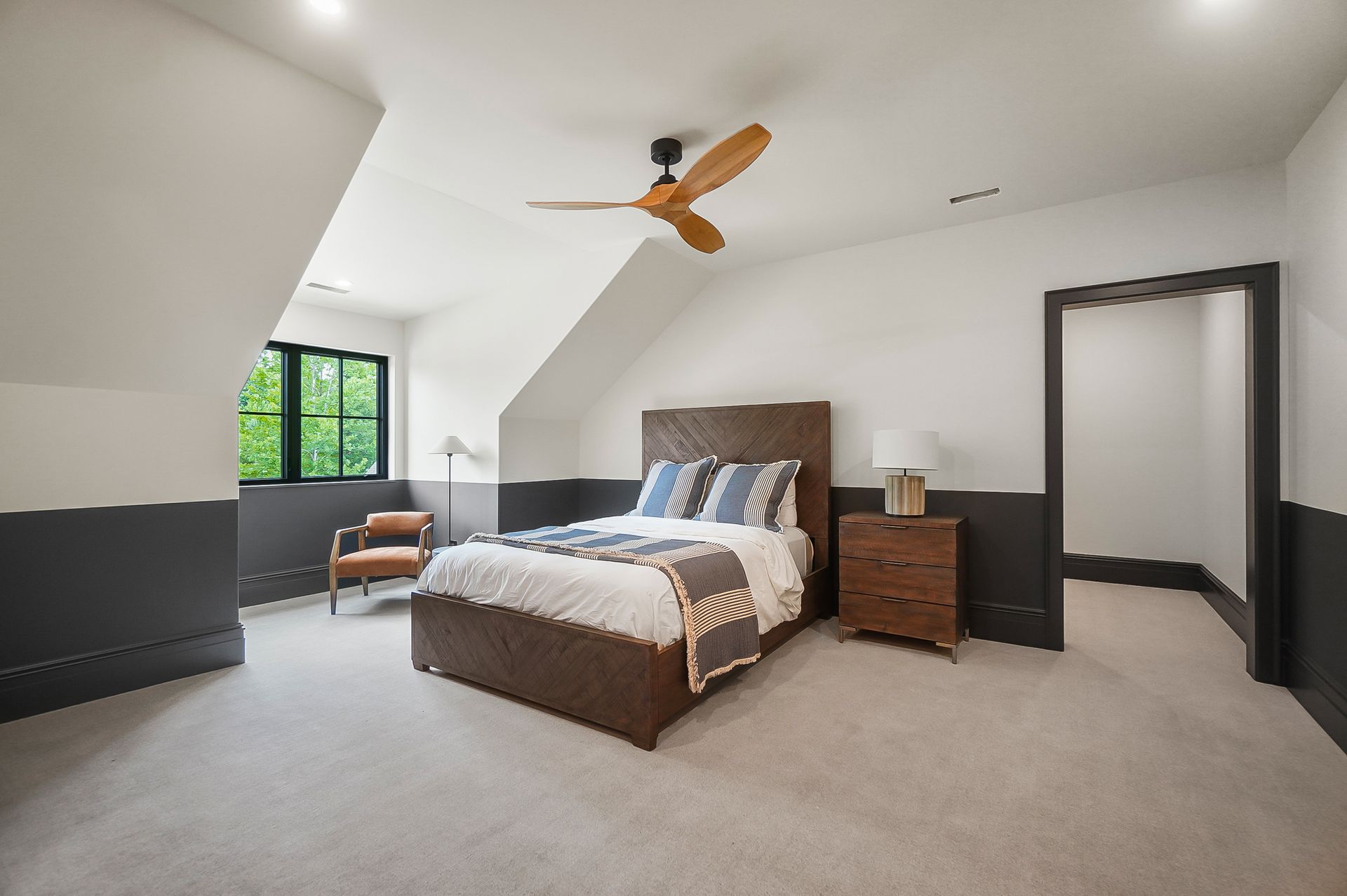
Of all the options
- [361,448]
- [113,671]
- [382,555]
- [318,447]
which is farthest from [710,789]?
[361,448]

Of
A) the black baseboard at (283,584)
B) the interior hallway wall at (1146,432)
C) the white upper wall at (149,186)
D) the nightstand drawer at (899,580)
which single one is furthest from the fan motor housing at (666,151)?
the black baseboard at (283,584)

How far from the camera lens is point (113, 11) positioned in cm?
207

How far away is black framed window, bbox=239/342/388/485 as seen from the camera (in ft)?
17.3

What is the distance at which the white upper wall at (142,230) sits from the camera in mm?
2148

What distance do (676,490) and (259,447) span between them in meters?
3.68

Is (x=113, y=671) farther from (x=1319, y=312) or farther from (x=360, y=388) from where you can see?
(x=1319, y=312)

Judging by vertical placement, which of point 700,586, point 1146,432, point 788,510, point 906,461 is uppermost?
point 1146,432

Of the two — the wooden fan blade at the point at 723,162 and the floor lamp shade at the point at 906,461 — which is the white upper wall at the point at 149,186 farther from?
the floor lamp shade at the point at 906,461

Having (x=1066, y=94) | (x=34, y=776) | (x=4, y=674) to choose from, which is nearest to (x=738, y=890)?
(x=34, y=776)

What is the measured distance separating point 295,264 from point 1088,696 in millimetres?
4562

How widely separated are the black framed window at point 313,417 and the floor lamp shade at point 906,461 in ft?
15.9

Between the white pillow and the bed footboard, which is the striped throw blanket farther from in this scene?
the white pillow

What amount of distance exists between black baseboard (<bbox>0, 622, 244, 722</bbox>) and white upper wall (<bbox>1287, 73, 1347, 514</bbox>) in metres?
5.55

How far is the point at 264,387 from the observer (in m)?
5.32
